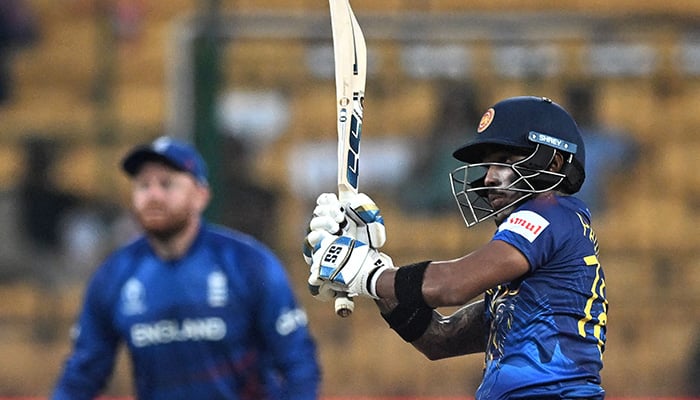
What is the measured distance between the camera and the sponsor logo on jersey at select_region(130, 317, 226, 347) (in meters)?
5.54

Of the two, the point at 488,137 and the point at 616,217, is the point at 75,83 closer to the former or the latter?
the point at 616,217

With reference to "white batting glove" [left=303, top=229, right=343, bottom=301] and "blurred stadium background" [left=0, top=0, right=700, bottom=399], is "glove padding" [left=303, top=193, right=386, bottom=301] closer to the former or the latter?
"white batting glove" [left=303, top=229, right=343, bottom=301]

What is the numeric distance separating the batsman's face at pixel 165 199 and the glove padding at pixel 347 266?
68.9 inches

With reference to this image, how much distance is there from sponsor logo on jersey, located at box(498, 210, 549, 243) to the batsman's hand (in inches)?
16.9

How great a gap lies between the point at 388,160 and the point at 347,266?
170 inches

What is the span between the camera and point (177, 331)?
5562mm

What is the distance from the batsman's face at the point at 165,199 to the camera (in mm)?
5676

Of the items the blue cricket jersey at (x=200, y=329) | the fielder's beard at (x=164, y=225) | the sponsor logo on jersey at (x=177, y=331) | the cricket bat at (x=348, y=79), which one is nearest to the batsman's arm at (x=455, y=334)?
the cricket bat at (x=348, y=79)

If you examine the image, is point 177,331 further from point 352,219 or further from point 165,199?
point 352,219

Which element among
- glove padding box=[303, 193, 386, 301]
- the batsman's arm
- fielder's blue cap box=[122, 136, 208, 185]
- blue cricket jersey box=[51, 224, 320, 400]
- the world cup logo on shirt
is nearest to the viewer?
glove padding box=[303, 193, 386, 301]

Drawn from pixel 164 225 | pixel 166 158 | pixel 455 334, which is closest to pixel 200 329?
pixel 164 225

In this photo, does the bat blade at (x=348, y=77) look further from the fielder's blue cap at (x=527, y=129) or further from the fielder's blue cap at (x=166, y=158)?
the fielder's blue cap at (x=166, y=158)

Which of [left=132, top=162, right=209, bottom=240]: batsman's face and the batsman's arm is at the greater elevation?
[left=132, top=162, right=209, bottom=240]: batsman's face

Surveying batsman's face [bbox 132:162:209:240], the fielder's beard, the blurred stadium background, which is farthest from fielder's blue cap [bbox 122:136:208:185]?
the blurred stadium background
